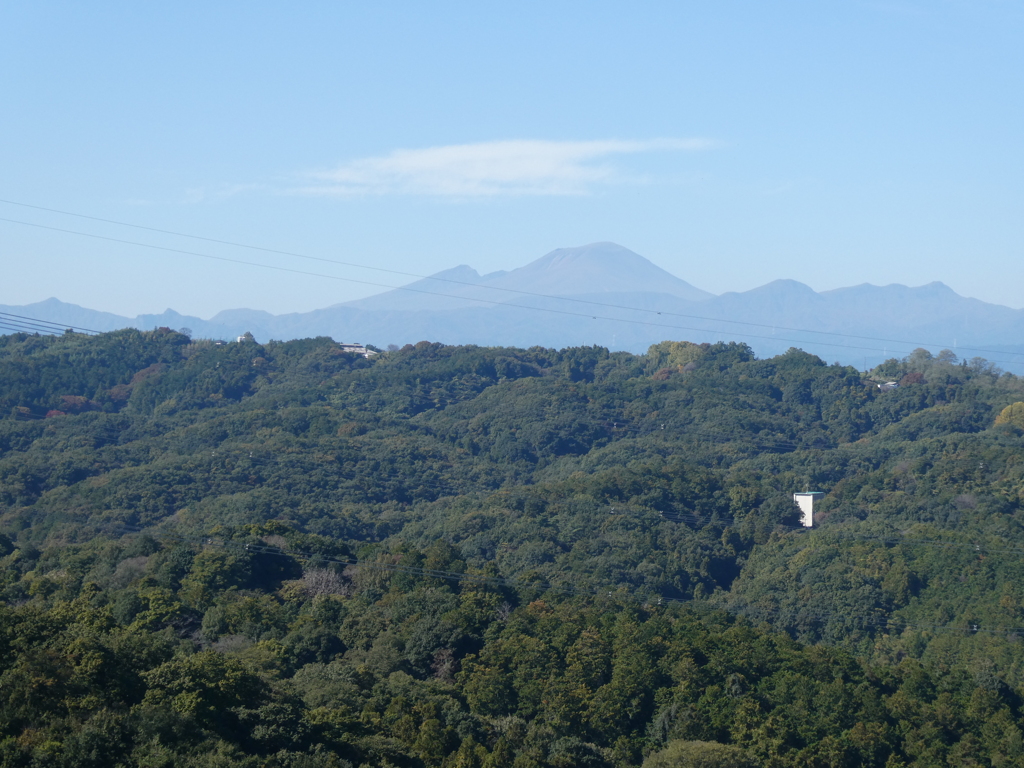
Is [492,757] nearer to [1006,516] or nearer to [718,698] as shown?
[718,698]

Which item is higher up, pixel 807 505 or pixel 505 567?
pixel 807 505

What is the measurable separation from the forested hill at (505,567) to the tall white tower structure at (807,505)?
71 cm

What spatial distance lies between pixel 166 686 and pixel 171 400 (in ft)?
A: 243

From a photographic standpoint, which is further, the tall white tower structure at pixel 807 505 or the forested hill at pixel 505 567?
the tall white tower structure at pixel 807 505

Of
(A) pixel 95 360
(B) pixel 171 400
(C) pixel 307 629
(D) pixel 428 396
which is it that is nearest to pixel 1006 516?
(C) pixel 307 629

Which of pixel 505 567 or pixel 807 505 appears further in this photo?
pixel 807 505

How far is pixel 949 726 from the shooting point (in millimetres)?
26625

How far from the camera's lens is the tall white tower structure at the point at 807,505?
5800 cm

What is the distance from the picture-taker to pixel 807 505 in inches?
2317

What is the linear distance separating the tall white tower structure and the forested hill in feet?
2.33

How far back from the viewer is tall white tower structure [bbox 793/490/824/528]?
58.0 meters

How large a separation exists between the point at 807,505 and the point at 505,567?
19.4m

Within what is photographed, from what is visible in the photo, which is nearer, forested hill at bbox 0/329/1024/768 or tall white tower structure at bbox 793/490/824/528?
forested hill at bbox 0/329/1024/768

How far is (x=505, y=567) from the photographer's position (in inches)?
1847
